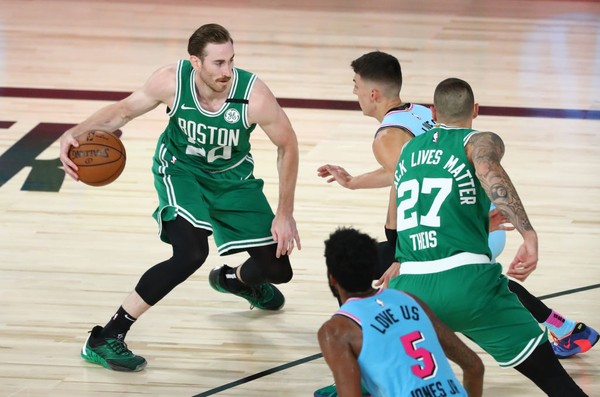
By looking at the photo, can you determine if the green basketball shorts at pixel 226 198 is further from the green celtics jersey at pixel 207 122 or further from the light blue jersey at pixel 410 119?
the light blue jersey at pixel 410 119

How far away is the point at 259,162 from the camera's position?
737 cm

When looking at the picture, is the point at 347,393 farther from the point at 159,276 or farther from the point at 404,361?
the point at 159,276

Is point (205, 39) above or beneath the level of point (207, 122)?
above

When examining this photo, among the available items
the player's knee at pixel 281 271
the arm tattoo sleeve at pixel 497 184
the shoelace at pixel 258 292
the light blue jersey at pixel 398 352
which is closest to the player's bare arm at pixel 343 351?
the light blue jersey at pixel 398 352

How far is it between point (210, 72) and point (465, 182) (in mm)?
1301

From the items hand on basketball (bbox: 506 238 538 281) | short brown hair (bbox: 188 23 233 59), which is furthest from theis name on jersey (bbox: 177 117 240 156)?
hand on basketball (bbox: 506 238 538 281)

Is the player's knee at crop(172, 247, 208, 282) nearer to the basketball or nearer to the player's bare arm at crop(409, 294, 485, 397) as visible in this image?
Answer: the basketball

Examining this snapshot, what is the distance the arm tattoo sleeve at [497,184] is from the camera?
335 centimetres

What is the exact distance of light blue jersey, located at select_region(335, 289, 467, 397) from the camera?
281cm

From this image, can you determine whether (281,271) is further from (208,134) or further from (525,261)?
(525,261)

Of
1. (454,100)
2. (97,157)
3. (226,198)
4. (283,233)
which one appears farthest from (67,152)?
(454,100)

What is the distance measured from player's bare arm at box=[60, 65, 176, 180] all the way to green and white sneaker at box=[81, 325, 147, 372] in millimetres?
683

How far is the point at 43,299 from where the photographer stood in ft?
16.5

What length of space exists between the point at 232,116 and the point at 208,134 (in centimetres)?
13
